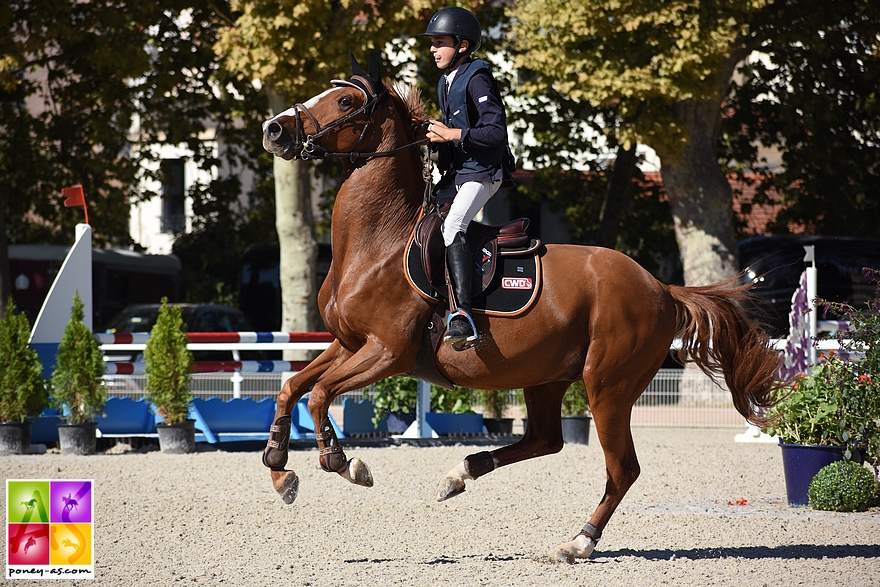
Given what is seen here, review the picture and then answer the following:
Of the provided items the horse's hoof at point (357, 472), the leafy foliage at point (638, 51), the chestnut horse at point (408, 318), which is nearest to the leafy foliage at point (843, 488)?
the chestnut horse at point (408, 318)

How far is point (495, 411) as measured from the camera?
1308 cm

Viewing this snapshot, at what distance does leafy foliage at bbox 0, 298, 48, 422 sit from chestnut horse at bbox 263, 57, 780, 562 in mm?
6145

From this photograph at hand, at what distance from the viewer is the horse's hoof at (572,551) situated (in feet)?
19.4

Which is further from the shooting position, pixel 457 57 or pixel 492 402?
pixel 492 402

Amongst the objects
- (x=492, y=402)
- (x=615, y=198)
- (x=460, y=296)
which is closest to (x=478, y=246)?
(x=460, y=296)

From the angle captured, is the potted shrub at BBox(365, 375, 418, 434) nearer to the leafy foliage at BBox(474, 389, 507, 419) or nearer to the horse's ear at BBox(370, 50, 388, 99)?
the leafy foliage at BBox(474, 389, 507, 419)

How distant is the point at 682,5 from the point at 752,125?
8.95 metres

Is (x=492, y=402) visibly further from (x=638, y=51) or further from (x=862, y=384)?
(x=638, y=51)

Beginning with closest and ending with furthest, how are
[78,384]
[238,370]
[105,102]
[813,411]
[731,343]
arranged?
[731,343] < [813,411] < [78,384] < [238,370] < [105,102]

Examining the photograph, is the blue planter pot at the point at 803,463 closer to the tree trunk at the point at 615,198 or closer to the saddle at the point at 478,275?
the saddle at the point at 478,275

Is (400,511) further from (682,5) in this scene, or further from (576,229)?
(576,229)

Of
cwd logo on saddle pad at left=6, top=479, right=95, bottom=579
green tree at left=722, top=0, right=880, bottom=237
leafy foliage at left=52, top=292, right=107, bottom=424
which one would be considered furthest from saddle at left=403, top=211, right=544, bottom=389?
green tree at left=722, top=0, right=880, bottom=237

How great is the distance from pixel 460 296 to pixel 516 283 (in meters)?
0.43

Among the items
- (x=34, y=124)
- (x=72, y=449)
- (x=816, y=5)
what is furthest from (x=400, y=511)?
(x=34, y=124)
